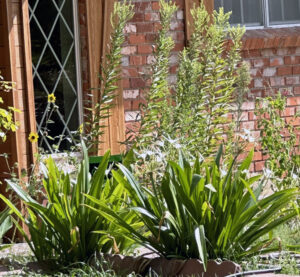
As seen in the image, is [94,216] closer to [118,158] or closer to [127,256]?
[127,256]

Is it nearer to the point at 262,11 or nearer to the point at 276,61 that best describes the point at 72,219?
the point at 276,61

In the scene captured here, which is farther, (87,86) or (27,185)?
(87,86)

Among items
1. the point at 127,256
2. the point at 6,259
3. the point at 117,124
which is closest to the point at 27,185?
the point at 6,259

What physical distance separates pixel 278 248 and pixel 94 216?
114 centimetres

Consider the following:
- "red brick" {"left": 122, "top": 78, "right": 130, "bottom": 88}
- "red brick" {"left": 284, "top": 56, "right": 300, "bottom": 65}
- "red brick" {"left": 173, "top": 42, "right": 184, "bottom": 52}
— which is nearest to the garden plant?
"red brick" {"left": 122, "top": 78, "right": 130, "bottom": 88}

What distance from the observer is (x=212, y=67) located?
6.92 metres

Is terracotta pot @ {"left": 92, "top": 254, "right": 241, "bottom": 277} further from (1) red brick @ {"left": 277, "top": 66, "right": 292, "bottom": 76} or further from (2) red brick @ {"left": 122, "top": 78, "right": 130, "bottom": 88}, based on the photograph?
(1) red brick @ {"left": 277, "top": 66, "right": 292, "bottom": 76}

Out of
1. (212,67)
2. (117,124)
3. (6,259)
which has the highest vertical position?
(212,67)

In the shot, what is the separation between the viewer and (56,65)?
8.08m

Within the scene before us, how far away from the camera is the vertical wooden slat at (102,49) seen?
810 cm

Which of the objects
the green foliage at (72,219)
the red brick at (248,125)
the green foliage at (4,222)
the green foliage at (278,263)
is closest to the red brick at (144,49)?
the red brick at (248,125)

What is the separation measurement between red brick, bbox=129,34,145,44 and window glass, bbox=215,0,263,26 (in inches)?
51.5

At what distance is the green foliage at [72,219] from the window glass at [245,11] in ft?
14.5

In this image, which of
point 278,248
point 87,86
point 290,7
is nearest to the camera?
point 278,248
